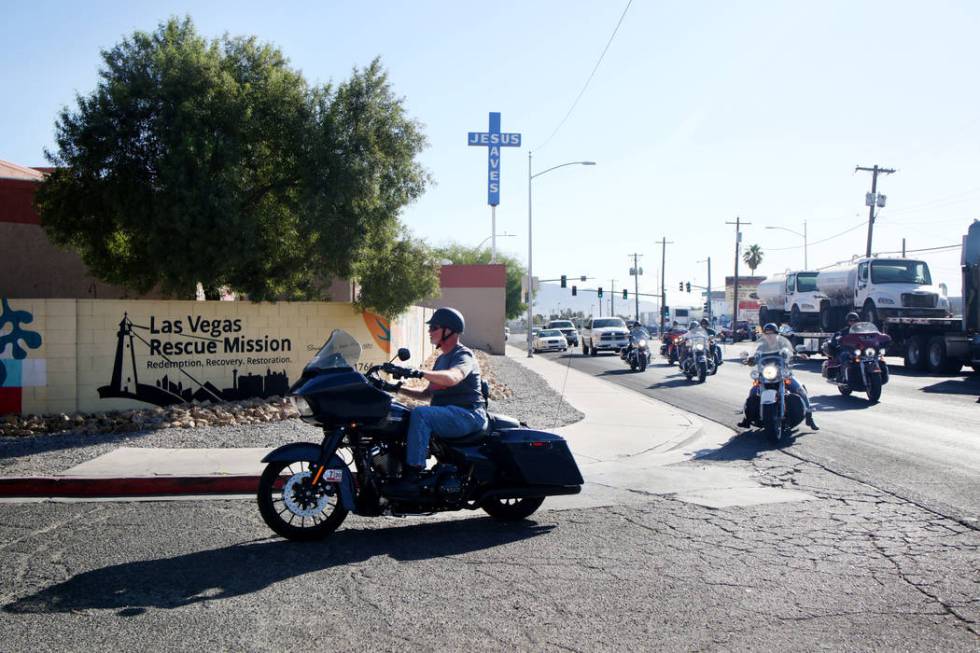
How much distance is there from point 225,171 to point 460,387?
874cm

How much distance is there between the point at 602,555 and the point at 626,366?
2482cm

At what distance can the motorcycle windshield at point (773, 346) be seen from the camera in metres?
12.1

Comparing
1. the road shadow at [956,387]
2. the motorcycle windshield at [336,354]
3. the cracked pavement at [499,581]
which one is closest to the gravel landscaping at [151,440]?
the cracked pavement at [499,581]

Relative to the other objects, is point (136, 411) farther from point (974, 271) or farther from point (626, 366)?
point (974, 271)

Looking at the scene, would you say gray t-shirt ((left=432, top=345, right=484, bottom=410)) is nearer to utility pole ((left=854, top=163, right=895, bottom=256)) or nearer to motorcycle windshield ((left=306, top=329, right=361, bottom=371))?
motorcycle windshield ((left=306, top=329, right=361, bottom=371))

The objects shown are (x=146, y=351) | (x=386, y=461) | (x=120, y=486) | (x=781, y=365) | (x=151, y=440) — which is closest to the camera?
(x=386, y=461)

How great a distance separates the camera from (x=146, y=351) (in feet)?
44.1

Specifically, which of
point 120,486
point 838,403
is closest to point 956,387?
point 838,403

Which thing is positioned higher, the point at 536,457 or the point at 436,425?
the point at 436,425

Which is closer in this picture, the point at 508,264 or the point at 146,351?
the point at 146,351

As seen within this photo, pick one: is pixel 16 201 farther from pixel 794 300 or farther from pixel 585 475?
pixel 794 300

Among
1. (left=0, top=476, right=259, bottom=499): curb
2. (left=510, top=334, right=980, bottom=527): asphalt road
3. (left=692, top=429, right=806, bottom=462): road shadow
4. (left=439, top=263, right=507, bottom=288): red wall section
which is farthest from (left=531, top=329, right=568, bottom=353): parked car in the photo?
(left=0, top=476, right=259, bottom=499): curb

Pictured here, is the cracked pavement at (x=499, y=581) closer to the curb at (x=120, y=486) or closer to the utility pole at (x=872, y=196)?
the curb at (x=120, y=486)

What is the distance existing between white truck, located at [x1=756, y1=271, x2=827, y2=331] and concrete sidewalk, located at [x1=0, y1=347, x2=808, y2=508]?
80.3 feet
